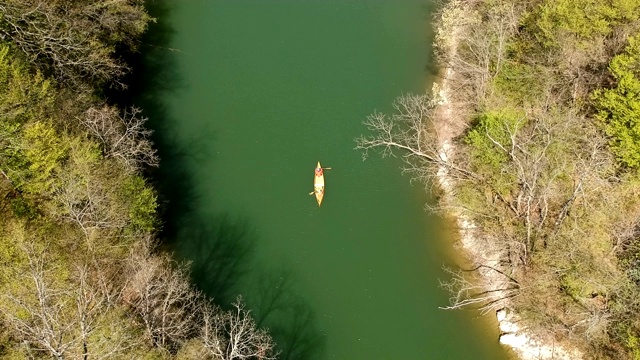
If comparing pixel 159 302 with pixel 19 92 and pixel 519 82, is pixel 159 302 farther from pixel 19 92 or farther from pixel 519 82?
pixel 519 82

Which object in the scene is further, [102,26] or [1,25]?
[102,26]

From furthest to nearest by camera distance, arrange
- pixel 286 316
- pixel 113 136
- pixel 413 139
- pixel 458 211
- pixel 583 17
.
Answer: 1. pixel 413 139
2. pixel 458 211
3. pixel 583 17
4. pixel 113 136
5. pixel 286 316

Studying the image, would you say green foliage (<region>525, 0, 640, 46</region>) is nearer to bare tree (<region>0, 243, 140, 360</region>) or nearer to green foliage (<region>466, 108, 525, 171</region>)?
green foliage (<region>466, 108, 525, 171</region>)

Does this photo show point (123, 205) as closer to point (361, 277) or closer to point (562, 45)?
point (361, 277)

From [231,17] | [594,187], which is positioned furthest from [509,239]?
[231,17]

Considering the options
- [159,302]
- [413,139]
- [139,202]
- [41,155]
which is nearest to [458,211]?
[413,139]

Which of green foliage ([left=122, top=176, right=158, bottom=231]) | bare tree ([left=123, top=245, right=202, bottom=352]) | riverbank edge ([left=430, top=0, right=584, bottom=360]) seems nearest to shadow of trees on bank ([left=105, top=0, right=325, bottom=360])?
green foliage ([left=122, top=176, right=158, bottom=231])

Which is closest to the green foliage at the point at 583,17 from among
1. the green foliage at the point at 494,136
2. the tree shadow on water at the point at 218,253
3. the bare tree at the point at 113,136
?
the green foliage at the point at 494,136
